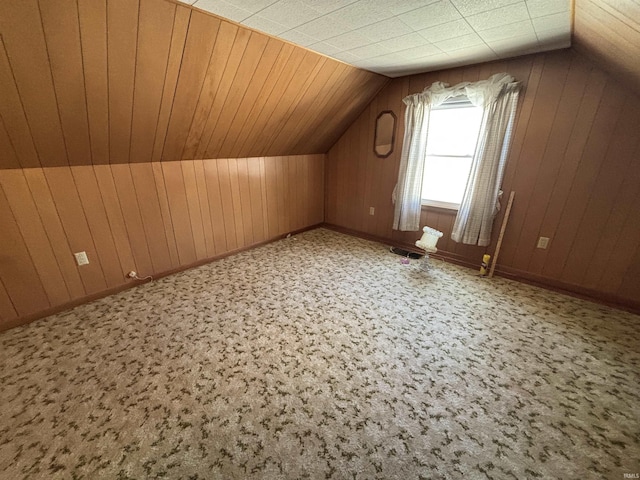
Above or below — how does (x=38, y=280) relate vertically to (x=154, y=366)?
above

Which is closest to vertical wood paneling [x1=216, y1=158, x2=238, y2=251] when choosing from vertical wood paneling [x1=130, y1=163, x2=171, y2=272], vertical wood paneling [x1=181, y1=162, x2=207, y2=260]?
vertical wood paneling [x1=181, y1=162, x2=207, y2=260]

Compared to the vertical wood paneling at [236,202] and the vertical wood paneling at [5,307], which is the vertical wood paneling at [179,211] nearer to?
the vertical wood paneling at [236,202]

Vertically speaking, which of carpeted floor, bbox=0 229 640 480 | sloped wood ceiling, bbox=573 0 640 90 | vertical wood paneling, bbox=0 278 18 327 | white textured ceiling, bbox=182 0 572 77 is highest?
white textured ceiling, bbox=182 0 572 77

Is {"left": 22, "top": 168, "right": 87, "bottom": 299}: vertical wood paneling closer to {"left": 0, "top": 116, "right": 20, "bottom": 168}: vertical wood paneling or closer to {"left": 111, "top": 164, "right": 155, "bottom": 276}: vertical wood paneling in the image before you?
{"left": 0, "top": 116, "right": 20, "bottom": 168}: vertical wood paneling

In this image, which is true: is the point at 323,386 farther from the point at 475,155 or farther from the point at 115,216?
the point at 475,155

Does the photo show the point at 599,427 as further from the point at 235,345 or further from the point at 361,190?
the point at 361,190

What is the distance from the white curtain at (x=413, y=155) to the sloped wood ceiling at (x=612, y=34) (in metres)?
1.04

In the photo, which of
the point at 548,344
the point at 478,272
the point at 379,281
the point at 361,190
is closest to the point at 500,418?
the point at 548,344

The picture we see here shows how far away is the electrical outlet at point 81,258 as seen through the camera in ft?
7.27

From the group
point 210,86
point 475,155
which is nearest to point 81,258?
point 210,86

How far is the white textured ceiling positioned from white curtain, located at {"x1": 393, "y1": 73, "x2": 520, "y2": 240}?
12.3 inches

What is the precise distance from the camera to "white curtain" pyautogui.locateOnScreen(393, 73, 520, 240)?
8.03ft

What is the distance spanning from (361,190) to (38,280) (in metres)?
3.41

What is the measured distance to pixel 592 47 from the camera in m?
1.82
